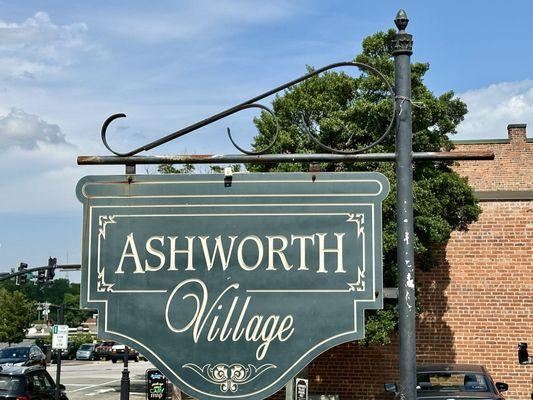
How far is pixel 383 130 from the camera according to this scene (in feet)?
60.2

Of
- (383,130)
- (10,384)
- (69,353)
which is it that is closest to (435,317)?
(383,130)

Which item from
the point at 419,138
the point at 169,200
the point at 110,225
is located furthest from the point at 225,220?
the point at 419,138

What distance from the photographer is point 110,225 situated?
168 inches

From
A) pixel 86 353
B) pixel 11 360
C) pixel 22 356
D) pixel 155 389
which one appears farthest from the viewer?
pixel 86 353

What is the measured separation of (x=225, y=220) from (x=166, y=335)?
680mm

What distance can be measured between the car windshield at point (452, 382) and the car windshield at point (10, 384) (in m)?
8.06

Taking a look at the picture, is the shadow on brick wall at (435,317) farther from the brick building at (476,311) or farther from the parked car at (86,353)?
the parked car at (86,353)

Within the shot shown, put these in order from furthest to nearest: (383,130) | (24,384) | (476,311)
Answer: (476,311) → (383,130) → (24,384)

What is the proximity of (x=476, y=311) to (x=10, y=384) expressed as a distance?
40.3 feet

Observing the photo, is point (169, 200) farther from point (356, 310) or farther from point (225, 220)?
point (356, 310)

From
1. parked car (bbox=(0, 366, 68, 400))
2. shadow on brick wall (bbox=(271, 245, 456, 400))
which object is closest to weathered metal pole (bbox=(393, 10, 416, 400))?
parked car (bbox=(0, 366, 68, 400))

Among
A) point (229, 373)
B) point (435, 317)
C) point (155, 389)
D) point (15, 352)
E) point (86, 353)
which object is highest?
point (229, 373)

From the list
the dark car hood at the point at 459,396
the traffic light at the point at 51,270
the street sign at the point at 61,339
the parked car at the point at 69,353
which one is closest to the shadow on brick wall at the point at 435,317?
the dark car hood at the point at 459,396

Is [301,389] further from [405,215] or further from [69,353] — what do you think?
[69,353]
